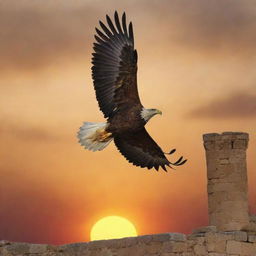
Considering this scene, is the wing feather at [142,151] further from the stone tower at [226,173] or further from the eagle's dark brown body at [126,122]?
the stone tower at [226,173]

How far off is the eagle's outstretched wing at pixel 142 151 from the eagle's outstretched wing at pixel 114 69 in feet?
2.64

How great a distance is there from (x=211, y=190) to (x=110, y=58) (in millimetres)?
7000

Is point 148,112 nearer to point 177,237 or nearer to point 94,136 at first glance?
point 94,136

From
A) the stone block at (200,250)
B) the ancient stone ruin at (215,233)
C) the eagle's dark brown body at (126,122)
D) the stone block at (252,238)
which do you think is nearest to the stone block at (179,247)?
the ancient stone ruin at (215,233)

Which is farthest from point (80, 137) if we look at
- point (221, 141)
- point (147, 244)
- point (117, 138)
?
point (221, 141)

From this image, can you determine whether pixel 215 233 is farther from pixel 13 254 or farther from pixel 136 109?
pixel 13 254

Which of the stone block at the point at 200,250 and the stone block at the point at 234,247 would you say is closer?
the stone block at the point at 200,250

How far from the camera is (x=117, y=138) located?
24.5 m

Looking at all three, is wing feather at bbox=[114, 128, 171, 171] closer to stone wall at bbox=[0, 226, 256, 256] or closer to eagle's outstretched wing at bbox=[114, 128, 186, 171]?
eagle's outstretched wing at bbox=[114, 128, 186, 171]

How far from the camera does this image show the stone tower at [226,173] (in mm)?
30047

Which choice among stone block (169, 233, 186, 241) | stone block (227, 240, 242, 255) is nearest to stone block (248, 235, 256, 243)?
stone block (227, 240, 242, 255)

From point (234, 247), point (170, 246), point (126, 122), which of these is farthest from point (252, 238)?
point (126, 122)

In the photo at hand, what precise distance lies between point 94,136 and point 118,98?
0.93m

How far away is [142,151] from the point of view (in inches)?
982
